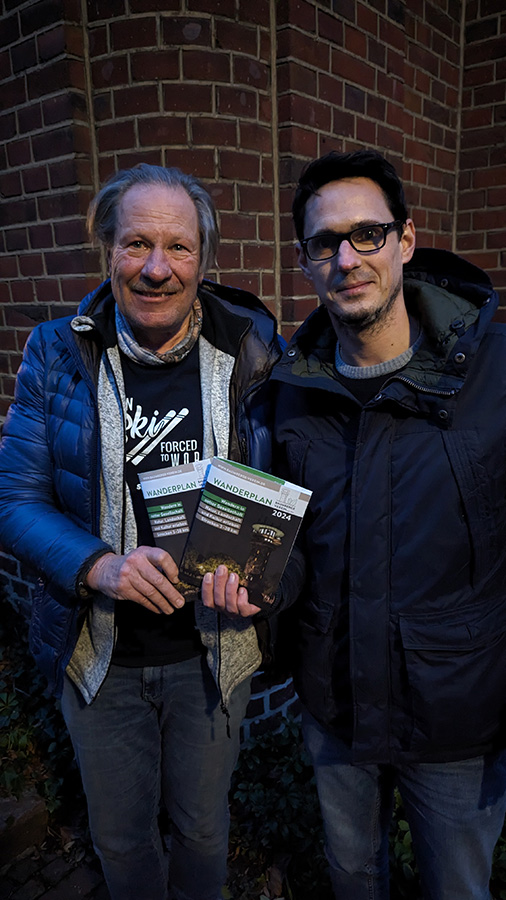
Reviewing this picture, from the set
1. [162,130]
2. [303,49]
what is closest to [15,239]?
[162,130]

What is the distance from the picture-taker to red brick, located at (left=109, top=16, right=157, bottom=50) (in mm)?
2451

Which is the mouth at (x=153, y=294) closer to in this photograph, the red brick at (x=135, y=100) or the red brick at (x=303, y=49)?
the red brick at (x=135, y=100)

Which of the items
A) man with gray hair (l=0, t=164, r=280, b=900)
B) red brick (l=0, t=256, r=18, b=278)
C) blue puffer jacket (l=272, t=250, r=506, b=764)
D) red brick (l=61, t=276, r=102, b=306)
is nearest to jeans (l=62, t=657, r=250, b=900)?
man with gray hair (l=0, t=164, r=280, b=900)

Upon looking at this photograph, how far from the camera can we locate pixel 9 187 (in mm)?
2934

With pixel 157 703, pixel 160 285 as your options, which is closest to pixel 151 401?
pixel 160 285

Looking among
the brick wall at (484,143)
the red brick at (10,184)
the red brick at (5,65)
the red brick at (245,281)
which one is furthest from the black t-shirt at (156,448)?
the brick wall at (484,143)

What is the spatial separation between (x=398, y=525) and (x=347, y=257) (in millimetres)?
706

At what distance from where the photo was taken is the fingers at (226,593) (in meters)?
1.53

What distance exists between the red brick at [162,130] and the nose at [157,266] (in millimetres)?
1075

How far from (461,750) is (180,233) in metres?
1.59

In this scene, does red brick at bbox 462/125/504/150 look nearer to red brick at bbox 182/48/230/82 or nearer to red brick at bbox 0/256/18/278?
red brick at bbox 182/48/230/82

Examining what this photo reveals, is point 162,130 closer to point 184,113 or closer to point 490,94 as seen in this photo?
point 184,113

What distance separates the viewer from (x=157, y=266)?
168 cm

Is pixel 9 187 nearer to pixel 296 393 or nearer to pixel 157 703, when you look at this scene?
pixel 296 393
